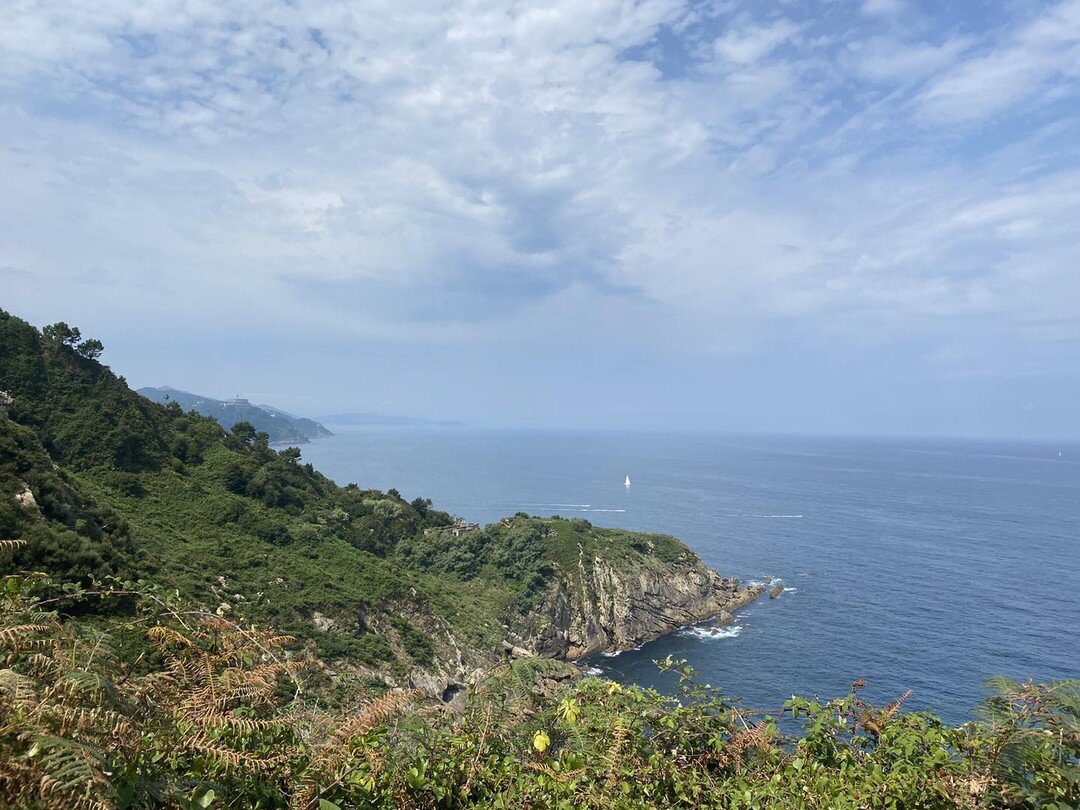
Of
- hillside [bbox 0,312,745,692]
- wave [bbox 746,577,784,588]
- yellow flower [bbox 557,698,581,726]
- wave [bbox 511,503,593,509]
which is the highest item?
yellow flower [bbox 557,698,581,726]

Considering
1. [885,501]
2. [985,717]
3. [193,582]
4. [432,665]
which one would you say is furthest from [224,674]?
[885,501]

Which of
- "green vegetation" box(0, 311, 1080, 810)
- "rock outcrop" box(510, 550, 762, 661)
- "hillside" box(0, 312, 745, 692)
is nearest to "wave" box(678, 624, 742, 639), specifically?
"rock outcrop" box(510, 550, 762, 661)

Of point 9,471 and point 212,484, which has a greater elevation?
point 9,471

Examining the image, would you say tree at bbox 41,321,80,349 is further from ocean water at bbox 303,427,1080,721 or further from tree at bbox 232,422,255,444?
ocean water at bbox 303,427,1080,721

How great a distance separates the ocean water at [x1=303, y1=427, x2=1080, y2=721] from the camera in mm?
42812

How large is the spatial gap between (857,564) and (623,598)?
35098mm

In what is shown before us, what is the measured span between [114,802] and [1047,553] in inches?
3938

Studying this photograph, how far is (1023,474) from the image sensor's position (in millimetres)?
167750

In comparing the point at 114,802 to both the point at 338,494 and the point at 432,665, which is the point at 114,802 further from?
the point at 338,494

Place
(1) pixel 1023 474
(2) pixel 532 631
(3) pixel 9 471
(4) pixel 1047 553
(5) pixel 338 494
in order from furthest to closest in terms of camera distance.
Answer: (1) pixel 1023 474 → (4) pixel 1047 553 → (5) pixel 338 494 → (2) pixel 532 631 → (3) pixel 9 471

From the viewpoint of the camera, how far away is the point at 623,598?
56125mm

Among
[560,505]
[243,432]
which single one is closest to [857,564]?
[560,505]

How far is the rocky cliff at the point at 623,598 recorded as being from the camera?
52094mm

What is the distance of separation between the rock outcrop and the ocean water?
2.78 m
